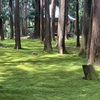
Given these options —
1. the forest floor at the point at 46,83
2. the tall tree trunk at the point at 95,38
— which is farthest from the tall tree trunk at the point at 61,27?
the tall tree trunk at the point at 95,38

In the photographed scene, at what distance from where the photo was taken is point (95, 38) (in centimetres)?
1398

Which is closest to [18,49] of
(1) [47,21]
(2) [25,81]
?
(1) [47,21]

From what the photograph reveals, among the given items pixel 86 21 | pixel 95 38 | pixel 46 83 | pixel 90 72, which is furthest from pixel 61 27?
pixel 46 83

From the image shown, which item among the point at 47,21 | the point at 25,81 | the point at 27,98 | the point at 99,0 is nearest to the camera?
the point at 27,98

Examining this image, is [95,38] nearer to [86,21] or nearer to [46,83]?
[46,83]

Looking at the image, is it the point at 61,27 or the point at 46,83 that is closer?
the point at 46,83

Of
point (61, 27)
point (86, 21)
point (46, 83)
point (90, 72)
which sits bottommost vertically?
point (46, 83)

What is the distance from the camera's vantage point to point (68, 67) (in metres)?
14.6

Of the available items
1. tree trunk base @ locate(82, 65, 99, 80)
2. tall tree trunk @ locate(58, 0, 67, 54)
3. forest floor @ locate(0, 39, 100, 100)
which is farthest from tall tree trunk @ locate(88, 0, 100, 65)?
tall tree trunk @ locate(58, 0, 67, 54)

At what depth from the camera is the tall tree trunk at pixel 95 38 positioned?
45.6 feet

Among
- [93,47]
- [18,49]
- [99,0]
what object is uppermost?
[99,0]

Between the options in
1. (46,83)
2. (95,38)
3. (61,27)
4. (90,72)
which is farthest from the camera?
(61,27)

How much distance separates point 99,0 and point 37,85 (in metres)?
5.59

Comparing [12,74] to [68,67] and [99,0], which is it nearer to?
[68,67]
